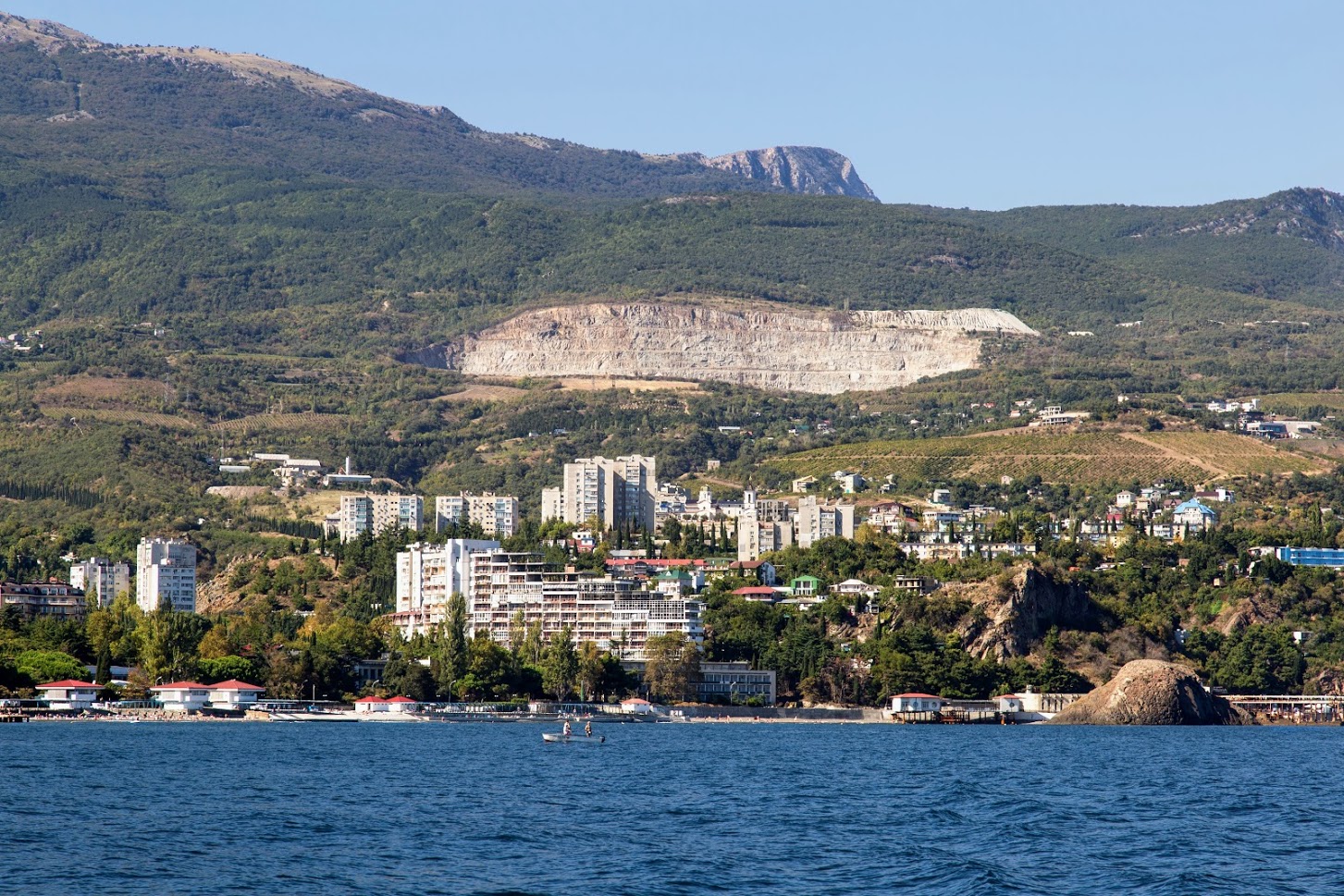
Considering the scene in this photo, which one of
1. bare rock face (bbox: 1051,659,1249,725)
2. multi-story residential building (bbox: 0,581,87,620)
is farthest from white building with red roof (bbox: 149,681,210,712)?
bare rock face (bbox: 1051,659,1249,725)

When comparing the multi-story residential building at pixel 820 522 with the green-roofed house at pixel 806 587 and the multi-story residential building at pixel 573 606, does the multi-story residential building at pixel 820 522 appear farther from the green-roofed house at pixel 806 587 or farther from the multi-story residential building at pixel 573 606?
the multi-story residential building at pixel 573 606

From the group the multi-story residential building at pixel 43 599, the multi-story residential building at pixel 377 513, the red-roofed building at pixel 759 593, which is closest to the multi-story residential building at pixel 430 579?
the red-roofed building at pixel 759 593

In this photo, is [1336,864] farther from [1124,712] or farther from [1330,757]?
[1124,712]

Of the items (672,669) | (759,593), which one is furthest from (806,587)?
(672,669)

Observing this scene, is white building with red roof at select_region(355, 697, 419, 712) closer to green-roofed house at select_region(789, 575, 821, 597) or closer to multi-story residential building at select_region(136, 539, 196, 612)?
green-roofed house at select_region(789, 575, 821, 597)

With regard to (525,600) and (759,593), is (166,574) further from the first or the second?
(759,593)

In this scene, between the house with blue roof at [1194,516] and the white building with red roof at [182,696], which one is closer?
the white building with red roof at [182,696]

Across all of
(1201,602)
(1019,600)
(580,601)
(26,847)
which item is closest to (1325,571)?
(1201,602)
